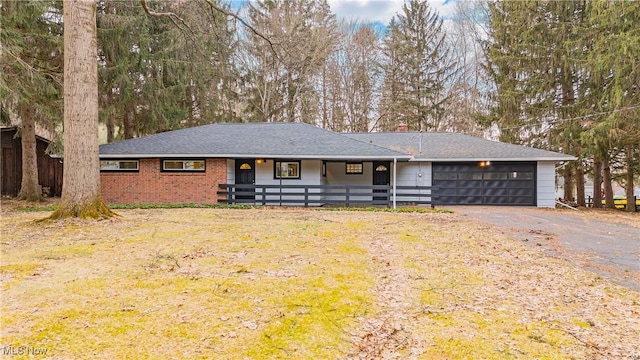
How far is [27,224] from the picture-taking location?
299 inches

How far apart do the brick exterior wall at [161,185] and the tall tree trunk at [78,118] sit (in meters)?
6.11

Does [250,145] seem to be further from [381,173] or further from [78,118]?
[78,118]

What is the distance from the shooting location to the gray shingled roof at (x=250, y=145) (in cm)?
1362

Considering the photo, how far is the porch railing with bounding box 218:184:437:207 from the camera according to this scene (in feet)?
44.4

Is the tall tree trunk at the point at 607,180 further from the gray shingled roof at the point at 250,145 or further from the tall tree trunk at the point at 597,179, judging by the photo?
the gray shingled roof at the point at 250,145

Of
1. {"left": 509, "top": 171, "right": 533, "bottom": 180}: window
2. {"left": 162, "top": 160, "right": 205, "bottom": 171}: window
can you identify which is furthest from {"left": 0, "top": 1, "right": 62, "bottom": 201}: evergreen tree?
{"left": 509, "top": 171, "right": 533, "bottom": 180}: window

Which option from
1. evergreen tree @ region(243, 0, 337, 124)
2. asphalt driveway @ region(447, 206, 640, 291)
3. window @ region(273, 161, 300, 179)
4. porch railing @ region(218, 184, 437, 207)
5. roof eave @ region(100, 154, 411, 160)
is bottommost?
asphalt driveway @ region(447, 206, 640, 291)

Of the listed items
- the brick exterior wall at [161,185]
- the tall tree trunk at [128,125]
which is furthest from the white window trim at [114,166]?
the tall tree trunk at [128,125]

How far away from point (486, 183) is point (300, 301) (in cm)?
1410

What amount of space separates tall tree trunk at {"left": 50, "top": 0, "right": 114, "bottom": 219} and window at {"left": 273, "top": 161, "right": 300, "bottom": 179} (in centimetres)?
756

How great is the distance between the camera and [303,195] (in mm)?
13773

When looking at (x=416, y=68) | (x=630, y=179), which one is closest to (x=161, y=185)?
(x=416, y=68)

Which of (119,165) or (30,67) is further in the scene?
(119,165)

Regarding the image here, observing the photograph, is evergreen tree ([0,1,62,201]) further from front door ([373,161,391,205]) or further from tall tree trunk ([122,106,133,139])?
front door ([373,161,391,205])
